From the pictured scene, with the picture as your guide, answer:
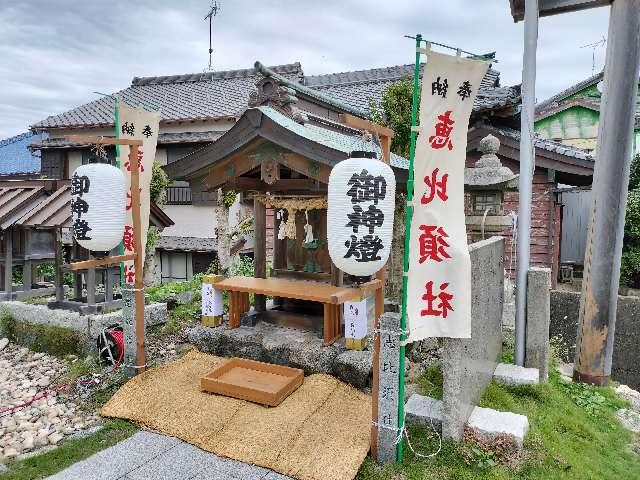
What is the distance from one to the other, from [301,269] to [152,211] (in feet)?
13.1

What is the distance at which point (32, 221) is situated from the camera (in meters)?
9.15

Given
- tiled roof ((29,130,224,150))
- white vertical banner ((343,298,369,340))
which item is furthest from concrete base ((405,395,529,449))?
tiled roof ((29,130,224,150))

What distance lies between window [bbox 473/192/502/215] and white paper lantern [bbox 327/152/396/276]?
386cm

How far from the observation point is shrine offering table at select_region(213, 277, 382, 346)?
306 inches

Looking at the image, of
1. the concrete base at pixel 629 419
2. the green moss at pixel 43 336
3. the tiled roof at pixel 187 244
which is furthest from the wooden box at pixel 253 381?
the tiled roof at pixel 187 244

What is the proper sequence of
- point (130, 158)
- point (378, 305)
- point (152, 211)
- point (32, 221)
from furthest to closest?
point (152, 211), point (32, 221), point (130, 158), point (378, 305)

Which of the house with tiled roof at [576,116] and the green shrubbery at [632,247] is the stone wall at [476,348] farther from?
the house with tiled roof at [576,116]

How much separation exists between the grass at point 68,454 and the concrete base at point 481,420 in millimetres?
3904

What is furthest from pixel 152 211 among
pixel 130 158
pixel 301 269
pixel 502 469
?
pixel 502 469

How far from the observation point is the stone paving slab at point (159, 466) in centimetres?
505

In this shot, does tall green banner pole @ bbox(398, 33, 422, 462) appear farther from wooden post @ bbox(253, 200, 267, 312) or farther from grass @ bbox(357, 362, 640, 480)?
wooden post @ bbox(253, 200, 267, 312)

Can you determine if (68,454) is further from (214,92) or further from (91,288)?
(214,92)

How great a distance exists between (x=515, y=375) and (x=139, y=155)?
25.0ft

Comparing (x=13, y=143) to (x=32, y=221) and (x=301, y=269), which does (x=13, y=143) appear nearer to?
(x=32, y=221)
